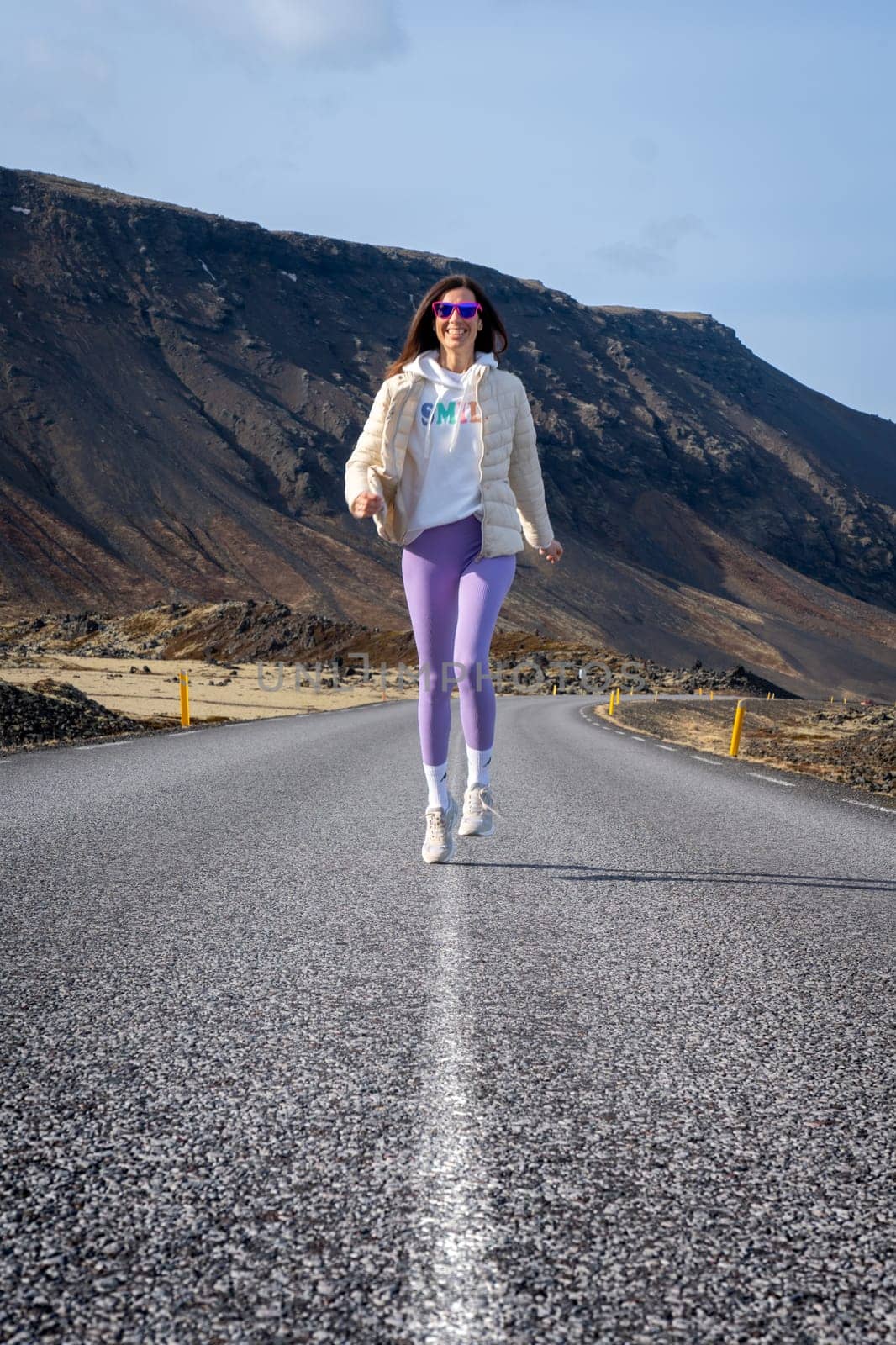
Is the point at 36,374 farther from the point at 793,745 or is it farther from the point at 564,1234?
the point at 564,1234

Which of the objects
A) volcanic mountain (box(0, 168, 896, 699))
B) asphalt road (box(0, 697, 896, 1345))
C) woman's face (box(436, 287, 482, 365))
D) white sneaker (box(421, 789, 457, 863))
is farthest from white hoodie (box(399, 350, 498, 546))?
volcanic mountain (box(0, 168, 896, 699))

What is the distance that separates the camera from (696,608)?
96.7 m

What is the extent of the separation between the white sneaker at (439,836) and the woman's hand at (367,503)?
1253 mm

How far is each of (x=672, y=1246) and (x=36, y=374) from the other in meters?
93.9

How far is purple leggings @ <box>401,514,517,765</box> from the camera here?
4504mm

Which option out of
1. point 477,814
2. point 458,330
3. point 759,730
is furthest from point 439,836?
point 759,730

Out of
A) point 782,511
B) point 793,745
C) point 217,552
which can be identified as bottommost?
point 793,745

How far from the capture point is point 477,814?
4875mm

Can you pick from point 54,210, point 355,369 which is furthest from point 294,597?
point 54,210

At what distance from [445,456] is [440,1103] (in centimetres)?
306

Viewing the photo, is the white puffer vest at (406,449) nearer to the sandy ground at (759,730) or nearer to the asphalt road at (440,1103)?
the asphalt road at (440,1103)

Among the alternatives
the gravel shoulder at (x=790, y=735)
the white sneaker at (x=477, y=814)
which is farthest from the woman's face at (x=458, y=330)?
the gravel shoulder at (x=790, y=735)

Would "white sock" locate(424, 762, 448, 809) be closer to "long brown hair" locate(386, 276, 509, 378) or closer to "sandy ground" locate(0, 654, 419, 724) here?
"long brown hair" locate(386, 276, 509, 378)

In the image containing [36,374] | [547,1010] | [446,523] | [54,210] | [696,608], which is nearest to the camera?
[547,1010]
